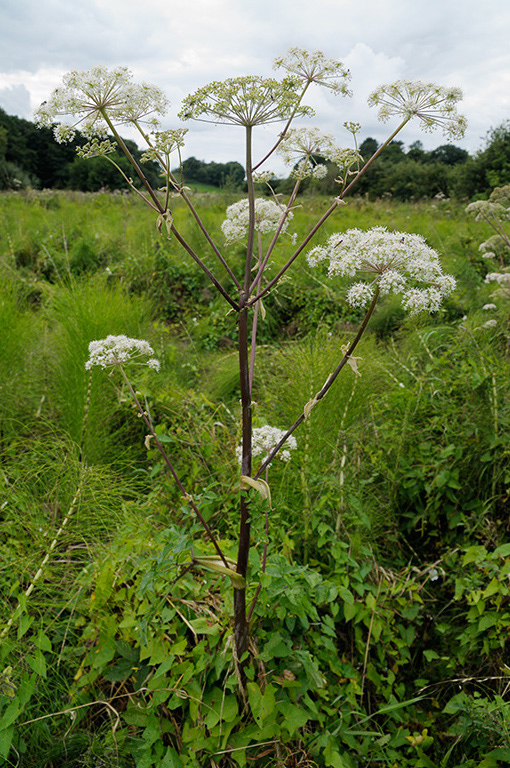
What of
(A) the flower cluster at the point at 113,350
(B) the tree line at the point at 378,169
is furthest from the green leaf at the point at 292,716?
(B) the tree line at the point at 378,169

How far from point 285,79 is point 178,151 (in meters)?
0.34

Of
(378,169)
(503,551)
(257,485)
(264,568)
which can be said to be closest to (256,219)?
(257,485)

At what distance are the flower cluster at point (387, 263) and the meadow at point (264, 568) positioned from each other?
0.64ft

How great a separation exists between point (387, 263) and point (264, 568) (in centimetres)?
105

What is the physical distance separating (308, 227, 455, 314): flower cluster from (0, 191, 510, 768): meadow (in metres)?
0.20

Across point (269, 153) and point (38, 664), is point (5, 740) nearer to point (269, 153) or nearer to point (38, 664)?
point (38, 664)

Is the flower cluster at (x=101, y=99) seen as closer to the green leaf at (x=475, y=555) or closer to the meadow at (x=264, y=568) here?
the meadow at (x=264, y=568)

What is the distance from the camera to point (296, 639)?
1.84 metres

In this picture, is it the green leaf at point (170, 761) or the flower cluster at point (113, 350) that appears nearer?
the green leaf at point (170, 761)

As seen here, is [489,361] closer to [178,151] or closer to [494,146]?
[178,151]

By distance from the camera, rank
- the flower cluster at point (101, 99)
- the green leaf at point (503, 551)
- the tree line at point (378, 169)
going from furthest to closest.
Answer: the tree line at point (378, 169)
the green leaf at point (503, 551)
the flower cluster at point (101, 99)

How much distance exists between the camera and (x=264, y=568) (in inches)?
60.2

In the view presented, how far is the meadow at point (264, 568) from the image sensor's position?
154 cm

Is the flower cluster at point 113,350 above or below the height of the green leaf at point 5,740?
above
